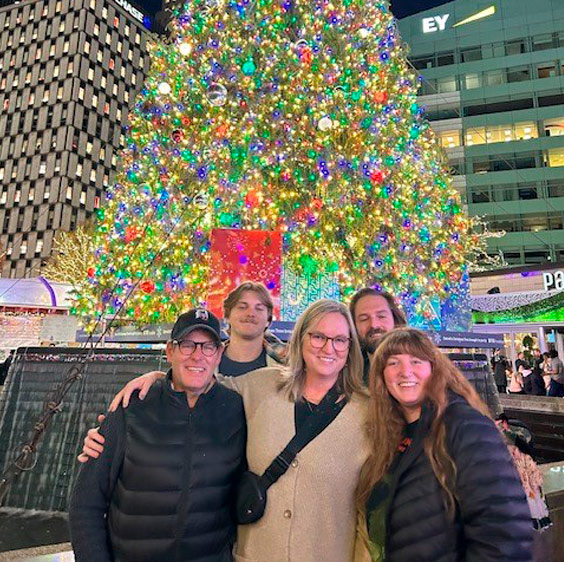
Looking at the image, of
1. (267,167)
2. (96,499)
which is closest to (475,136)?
(267,167)

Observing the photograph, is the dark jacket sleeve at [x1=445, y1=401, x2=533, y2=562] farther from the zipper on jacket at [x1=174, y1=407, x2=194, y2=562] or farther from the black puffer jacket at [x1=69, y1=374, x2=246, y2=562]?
the zipper on jacket at [x1=174, y1=407, x2=194, y2=562]

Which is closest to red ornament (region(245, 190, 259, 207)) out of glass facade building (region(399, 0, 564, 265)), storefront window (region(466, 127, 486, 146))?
glass facade building (region(399, 0, 564, 265))

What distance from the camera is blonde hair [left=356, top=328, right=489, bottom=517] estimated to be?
5.21 feet

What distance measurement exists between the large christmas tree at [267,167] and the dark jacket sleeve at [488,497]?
7.24 meters

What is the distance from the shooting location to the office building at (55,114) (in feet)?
214

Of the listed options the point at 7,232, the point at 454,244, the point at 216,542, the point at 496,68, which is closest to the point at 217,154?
the point at 454,244

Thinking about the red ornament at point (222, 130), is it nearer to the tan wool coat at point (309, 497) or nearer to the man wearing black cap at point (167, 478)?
the man wearing black cap at point (167, 478)

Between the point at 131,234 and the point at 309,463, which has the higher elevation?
the point at 131,234

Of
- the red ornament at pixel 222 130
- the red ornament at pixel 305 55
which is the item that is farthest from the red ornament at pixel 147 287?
the red ornament at pixel 305 55

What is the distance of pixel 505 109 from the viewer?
35.8 meters

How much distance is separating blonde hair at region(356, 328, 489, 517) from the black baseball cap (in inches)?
28.9

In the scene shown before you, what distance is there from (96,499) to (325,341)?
44.2 inches

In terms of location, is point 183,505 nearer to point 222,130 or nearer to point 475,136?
point 222,130

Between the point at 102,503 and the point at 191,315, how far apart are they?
83 cm
